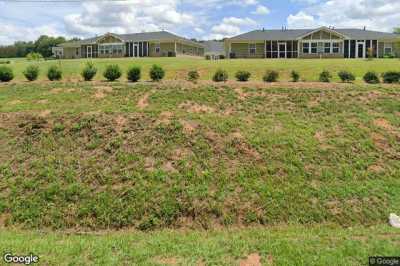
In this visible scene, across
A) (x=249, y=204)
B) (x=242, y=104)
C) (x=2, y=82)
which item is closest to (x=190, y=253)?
(x=249, y=204)

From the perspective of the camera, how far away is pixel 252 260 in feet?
18.1

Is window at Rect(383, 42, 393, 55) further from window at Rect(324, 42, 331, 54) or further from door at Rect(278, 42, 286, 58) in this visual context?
door at Rect(278, 42, 286, 58)

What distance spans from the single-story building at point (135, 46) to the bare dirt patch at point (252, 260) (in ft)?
141

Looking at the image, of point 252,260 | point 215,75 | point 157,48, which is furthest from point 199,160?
point 157,48

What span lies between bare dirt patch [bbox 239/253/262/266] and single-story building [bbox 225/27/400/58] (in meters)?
39.8

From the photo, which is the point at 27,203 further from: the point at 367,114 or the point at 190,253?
the point at 367,114

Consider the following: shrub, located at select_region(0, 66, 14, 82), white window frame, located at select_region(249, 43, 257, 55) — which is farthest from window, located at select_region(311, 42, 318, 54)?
shrub, located at select_region(0, 66, 14, 82)

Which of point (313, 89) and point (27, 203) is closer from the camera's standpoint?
point (27, 203)

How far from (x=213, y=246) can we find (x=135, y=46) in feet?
151

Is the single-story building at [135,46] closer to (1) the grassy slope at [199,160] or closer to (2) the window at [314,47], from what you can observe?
(2) the window at [314,47]

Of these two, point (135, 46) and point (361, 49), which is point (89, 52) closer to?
point (135, 46)

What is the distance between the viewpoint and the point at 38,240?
21.2ft

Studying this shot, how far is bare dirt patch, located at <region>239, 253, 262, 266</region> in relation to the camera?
17.7 ft

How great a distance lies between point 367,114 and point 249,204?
5.85 meters
